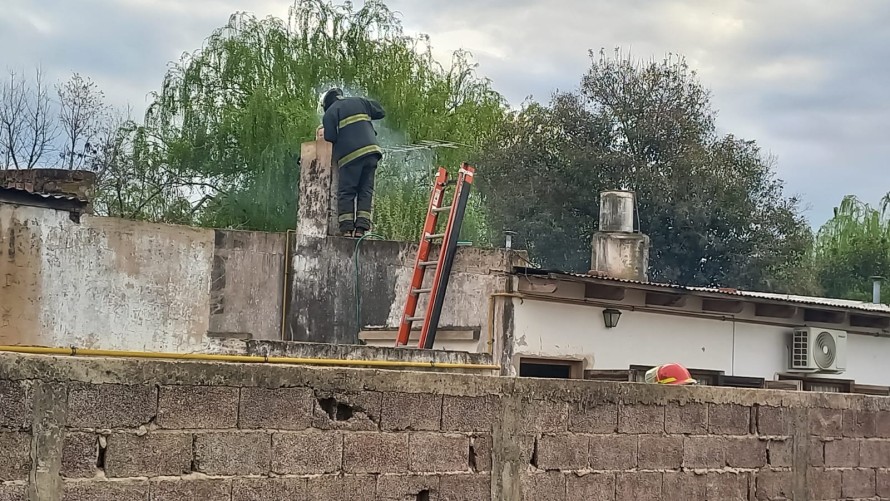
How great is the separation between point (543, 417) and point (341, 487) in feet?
5.16

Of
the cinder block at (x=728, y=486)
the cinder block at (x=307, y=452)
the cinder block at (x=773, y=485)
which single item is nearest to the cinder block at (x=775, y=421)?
the cinder block at (x=773, y=485)

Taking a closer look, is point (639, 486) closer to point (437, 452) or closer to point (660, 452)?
point (660, 452)

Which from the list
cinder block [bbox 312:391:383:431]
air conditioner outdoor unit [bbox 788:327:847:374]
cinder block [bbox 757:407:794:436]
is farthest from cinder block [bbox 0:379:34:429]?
air conditioner outdoor unit [bbox 788:327:847:374]

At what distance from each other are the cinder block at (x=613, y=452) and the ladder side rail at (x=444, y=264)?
4824 millimetres

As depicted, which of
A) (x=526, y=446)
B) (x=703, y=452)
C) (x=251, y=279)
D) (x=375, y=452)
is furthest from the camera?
(x=251, y=279)

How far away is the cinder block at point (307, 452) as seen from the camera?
5539mm

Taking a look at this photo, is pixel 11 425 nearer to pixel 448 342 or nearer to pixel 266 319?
pixel 448 342

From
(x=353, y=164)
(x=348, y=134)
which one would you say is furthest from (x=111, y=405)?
(x=348, y=134)

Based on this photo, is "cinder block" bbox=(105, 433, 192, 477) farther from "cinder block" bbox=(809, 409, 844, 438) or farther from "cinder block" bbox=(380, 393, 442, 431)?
"cinder block" bbox=(809, 409, 844, 438)

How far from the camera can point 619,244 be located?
1794cm

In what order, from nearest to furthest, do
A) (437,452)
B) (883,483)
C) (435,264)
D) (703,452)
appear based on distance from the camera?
(437,452), (703,452), (883,483), (435,264)

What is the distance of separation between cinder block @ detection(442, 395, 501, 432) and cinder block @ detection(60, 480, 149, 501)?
1.87 m

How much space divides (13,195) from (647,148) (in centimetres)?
2402

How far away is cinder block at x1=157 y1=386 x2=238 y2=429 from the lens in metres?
5.13
